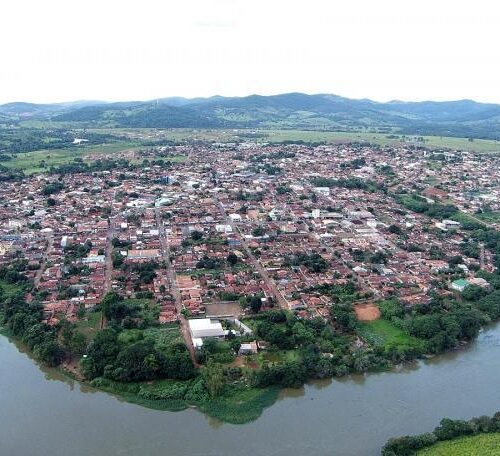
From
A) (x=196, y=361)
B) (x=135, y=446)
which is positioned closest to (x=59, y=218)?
(x=196, y=361)

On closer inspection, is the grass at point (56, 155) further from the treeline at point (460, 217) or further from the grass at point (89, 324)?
the treeline at point (460, 217)

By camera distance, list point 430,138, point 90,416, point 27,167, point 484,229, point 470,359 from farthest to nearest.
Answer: point 430,138
point 27,167
point 484,229
point 470,359
point 90,416

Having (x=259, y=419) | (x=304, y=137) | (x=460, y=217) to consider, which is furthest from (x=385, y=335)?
(x=304, y=137)

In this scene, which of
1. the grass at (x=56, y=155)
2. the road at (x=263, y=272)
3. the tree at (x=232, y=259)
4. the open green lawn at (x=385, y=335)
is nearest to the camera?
the open green lawn at (x=385, y=335)

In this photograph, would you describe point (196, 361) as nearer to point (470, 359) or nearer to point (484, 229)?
point (470, 359)

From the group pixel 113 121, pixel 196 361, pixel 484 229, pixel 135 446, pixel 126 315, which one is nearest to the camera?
pixel 135 446

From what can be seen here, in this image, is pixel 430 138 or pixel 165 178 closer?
pixel 165 178

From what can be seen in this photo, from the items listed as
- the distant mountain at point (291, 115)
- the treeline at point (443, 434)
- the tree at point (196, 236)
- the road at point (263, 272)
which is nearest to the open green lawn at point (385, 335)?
the road at point (263, 272)
